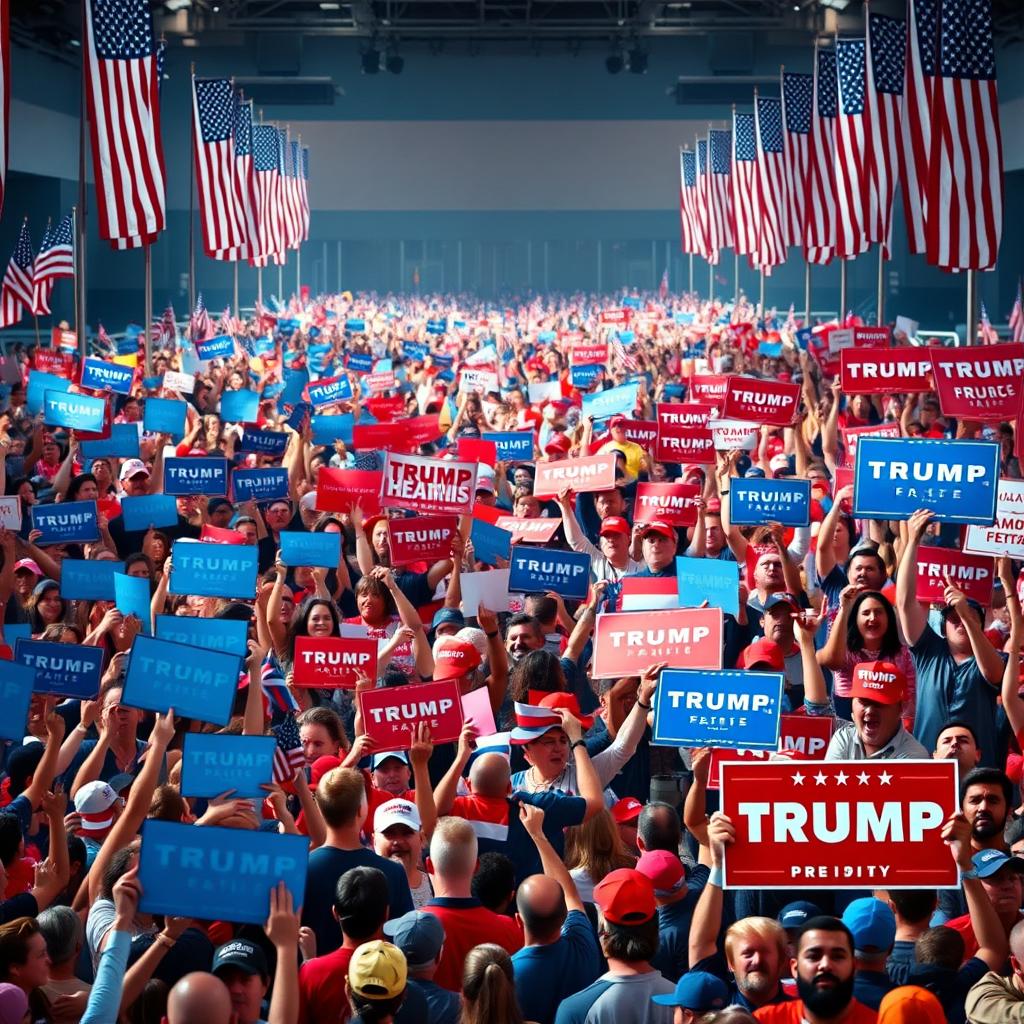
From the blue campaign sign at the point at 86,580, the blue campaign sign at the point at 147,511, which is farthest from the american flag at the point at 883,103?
the blue campaign sign at the point at 86,580

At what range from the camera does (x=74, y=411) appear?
1620 centimetres

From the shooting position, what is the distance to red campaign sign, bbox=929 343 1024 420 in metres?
12.9

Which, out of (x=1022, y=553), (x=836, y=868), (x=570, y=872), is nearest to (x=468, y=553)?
(x=1022, y=553)

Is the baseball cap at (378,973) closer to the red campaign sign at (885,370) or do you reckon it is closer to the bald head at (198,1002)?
the bald head at (198,1002)

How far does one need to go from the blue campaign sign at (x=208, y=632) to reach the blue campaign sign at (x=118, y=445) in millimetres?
6201

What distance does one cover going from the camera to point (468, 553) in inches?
476

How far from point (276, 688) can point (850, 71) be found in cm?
1719

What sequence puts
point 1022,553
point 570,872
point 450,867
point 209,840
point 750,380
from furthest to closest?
point 750,380 → point 1022,553 → point 570,872 → point 450,867 → point 209,840

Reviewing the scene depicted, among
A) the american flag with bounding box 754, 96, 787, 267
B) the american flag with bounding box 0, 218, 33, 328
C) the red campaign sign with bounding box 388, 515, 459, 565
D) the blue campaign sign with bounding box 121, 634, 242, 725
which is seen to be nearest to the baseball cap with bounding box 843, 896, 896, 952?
the blue campaign sign with bounding box 121, 634, 242, 725

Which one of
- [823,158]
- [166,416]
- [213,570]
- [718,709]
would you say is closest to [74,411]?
[166,416]

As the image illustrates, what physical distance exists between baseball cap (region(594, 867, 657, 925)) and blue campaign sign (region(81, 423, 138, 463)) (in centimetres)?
1001

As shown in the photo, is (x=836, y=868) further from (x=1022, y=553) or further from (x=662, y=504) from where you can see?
(x=662, y=504)

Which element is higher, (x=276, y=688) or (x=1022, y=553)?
(x=1022, y=553)

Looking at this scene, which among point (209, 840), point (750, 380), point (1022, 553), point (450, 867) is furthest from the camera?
point (750, 380)
